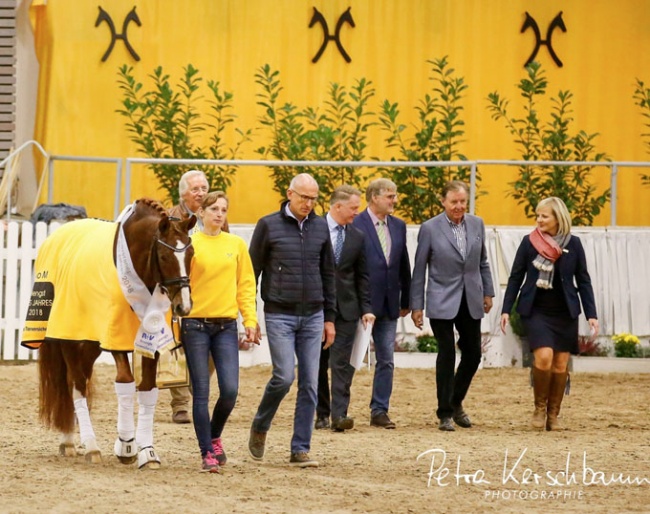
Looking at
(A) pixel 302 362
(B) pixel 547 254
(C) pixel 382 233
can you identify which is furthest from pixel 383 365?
(A) pixel 302 362

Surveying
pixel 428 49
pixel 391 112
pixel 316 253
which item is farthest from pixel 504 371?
pixel 316 253

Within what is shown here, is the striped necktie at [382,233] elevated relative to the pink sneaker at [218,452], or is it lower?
elevated

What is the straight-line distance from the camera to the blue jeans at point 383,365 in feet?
36.2

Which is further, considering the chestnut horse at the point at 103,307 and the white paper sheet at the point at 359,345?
the white paper sheet at the point at 359,345

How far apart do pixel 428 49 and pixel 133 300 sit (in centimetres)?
944

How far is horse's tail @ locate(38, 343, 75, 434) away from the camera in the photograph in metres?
9.36

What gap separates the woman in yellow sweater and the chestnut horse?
210 mm

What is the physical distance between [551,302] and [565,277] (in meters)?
0.22

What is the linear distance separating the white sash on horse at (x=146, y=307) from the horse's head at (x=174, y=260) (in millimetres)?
174

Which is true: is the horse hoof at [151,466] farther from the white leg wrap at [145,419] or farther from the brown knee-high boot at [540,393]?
the brown knee-high boot at [540,393]

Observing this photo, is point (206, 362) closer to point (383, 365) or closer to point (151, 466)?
point (151, 466)

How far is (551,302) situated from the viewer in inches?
425

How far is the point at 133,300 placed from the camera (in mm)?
8617

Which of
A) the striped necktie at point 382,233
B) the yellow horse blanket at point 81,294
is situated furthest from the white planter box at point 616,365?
the yellow horse blanket at point 81,294
